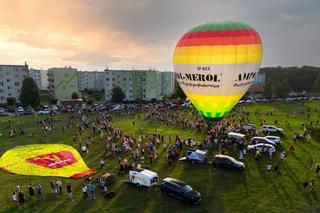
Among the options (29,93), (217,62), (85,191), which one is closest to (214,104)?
(217,62)

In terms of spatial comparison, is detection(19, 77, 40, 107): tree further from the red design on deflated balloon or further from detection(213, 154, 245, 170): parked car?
detection(213, 154, 245, 170): parked car

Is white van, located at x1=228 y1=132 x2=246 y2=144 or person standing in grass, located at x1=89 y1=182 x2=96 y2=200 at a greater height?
white van, located at x1=228 y1=132 x2=246 y2=144

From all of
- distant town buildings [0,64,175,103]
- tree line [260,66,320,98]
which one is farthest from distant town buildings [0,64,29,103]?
tree line [260,66,320,98]

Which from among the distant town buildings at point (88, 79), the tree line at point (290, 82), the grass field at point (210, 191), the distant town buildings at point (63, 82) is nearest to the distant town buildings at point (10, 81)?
the distant town buildings at point (63, 82)

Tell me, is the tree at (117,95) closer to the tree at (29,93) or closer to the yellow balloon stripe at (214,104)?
the tree at (29,93)

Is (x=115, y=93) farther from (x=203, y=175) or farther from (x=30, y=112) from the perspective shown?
(x=203, y=175)

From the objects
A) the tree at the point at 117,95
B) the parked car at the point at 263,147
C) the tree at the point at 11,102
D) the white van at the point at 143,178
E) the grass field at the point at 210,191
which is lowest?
the grass field at the point at 210,191
